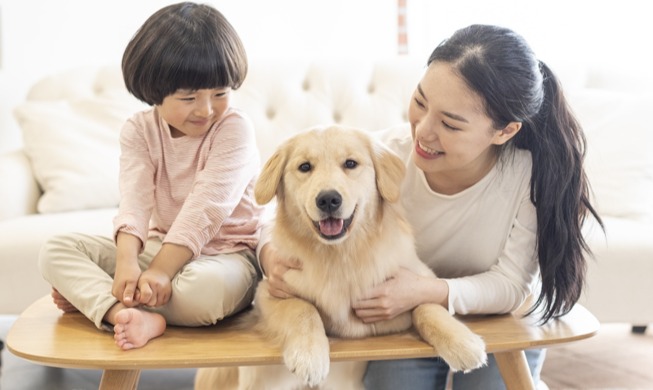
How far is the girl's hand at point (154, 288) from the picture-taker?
137cm

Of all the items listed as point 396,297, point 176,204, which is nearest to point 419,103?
point 396,297

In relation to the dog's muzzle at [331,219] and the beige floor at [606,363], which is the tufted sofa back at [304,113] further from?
the dog's muzzle at [331,219]

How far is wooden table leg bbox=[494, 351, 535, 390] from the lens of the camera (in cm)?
140

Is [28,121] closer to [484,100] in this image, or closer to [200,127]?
[200,127]

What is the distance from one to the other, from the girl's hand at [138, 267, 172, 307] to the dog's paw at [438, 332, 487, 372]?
56 centimetres

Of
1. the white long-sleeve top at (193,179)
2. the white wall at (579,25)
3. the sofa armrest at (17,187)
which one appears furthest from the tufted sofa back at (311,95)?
the white long-sleeve top at (193,179)

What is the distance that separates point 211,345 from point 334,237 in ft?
1.03

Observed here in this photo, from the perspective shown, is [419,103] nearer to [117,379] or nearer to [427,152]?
[427,152]

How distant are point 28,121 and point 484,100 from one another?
189 centimetres

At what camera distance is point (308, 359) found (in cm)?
119

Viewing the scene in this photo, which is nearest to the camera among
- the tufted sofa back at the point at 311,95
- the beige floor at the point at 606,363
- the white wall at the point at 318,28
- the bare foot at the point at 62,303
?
the bare foot at the point at 62,303

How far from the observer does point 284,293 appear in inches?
55.6

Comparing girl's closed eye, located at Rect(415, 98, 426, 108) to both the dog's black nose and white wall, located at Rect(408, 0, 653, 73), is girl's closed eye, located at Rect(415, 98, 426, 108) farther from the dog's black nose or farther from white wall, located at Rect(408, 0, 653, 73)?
white wall, located at Rect(408, 0, 653, 73)

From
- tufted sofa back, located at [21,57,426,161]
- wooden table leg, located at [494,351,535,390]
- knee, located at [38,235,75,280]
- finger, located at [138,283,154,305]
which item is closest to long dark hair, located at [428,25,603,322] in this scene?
wooden table leg, located at [494,351,535,390]
